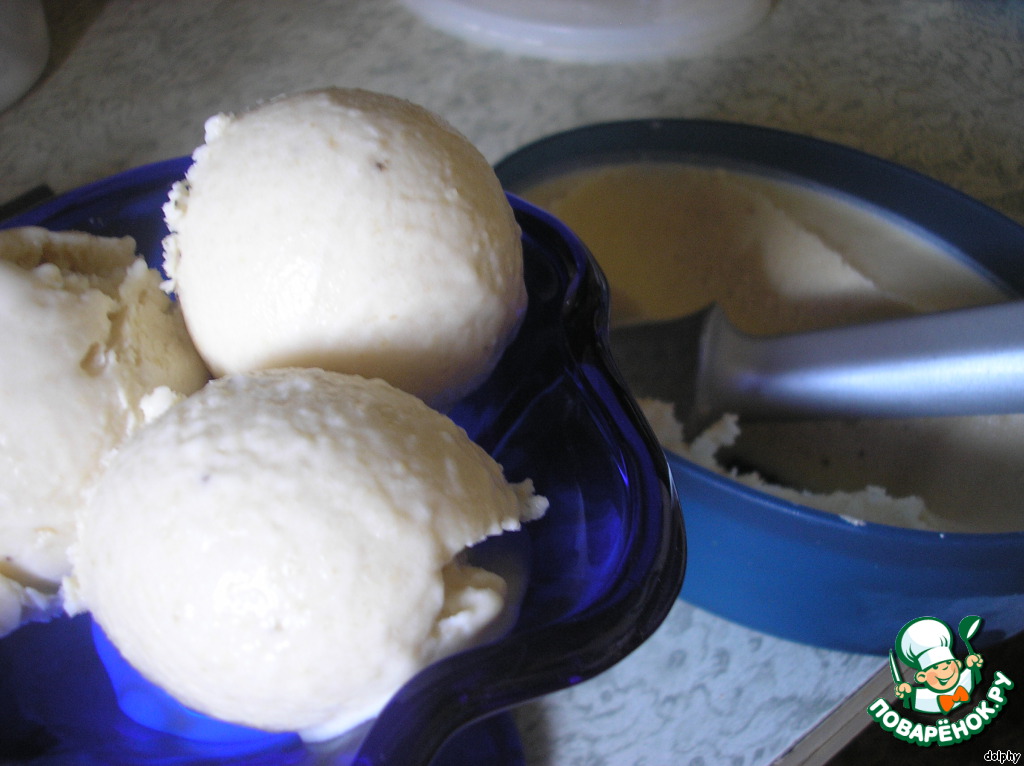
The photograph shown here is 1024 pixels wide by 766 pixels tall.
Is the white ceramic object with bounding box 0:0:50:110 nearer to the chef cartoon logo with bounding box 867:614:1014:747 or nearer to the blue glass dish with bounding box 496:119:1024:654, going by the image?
the blue glass dish with bounding box 496:119:1024:654

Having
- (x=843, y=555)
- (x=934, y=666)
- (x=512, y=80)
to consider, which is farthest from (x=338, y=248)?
(x=512, y=80)

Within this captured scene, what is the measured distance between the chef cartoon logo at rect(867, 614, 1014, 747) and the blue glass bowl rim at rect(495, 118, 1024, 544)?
10.1 inches

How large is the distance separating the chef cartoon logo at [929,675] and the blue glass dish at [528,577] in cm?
20

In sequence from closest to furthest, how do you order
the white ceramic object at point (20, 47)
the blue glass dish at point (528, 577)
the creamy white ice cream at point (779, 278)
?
the blue glass dish at point (528, 577)
the creamy white ice cream at point (779, 278)
the white ceramic object at point (20, 47)

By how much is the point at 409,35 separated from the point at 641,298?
1.76 feet

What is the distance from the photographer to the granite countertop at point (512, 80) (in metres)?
→ 0.76

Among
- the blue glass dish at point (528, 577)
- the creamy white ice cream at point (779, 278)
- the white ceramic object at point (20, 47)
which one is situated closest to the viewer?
the blue glass dish at point (528, 577)

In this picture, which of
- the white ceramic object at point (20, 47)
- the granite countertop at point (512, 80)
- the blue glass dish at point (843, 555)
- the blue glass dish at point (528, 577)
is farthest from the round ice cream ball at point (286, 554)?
the white ceramic object at point (20, 47)

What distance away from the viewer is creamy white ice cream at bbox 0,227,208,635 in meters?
0.26

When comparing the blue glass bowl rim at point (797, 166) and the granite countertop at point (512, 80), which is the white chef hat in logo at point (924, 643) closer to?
the blue glass bowl rim at point (797, 166)

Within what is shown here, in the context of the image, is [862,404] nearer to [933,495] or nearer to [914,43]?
[933,495]

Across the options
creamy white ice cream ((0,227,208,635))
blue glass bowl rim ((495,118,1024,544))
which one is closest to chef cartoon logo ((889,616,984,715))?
blue glass bowl rim ((495,118,1024,544))

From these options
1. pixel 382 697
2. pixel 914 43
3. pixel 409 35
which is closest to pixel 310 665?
pixel 382 697

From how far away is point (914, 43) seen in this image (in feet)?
3.15
